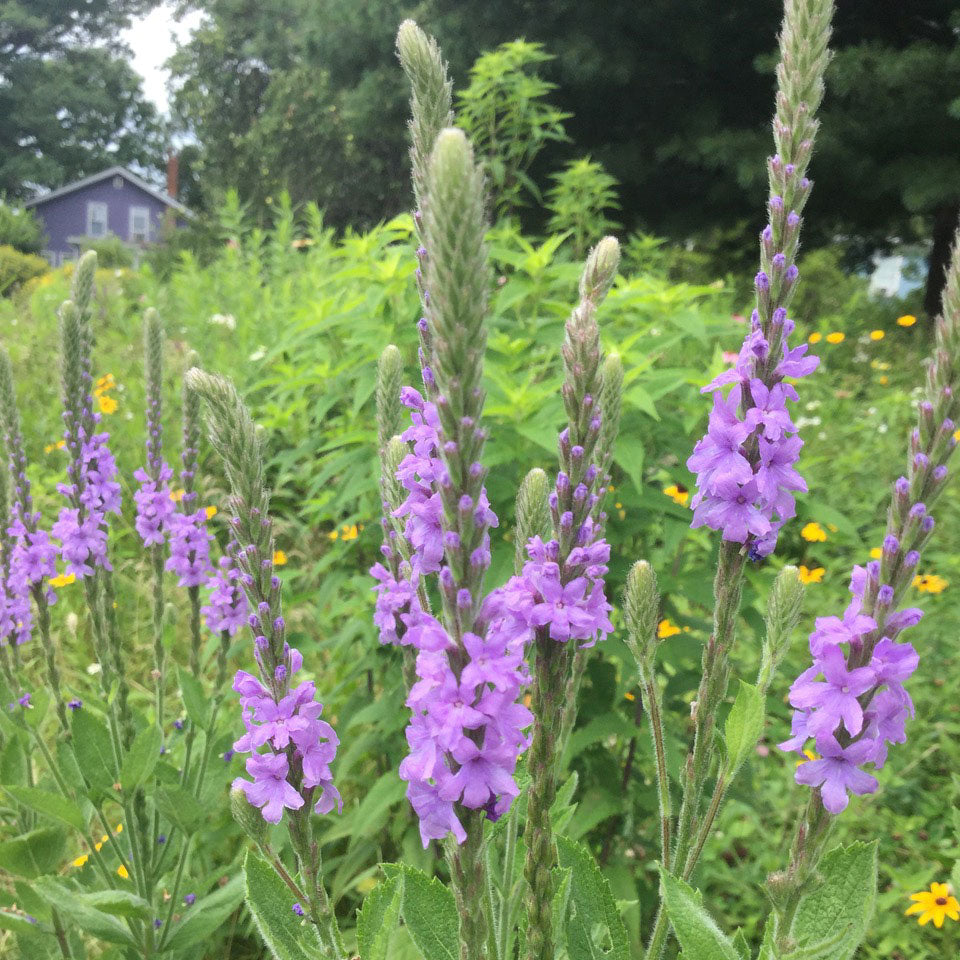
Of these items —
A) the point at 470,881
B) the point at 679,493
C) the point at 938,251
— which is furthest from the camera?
the point at 938,251

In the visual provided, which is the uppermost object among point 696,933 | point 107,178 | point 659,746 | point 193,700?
point 107,178

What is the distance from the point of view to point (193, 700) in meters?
2.52

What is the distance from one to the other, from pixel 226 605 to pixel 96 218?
57.9 meters

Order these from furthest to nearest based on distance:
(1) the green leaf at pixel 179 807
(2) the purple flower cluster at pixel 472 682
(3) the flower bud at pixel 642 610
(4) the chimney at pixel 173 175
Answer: (4) the chimney at pixel 173 175, (1) the green leaf at pixel 179 807, (3) the flower bud at pixel 642 610, (2) the purple flower cluster at pixel 472 682

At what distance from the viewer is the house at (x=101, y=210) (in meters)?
51.9

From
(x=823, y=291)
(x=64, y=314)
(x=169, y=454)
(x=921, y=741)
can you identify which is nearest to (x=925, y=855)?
(x=921, y=741)

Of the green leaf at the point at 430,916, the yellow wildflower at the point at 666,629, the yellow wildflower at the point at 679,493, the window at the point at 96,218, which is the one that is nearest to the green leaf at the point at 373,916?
the green leaf at the point at 430,916

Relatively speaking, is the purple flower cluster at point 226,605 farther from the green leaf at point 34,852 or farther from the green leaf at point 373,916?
the green leaf at point 373,916

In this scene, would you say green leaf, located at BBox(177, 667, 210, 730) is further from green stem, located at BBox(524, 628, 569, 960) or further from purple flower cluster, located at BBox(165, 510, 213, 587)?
green stem, located at BBox(524, 628, 569, 960)

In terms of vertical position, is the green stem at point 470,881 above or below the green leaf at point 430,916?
above

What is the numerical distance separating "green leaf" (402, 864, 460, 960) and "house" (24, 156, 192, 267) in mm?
55661

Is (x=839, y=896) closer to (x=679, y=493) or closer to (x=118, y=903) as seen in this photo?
(x=118, y=903)

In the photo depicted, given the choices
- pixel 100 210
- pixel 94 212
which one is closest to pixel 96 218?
pixel 94 212

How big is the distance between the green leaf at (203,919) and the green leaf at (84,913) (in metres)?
0.12
